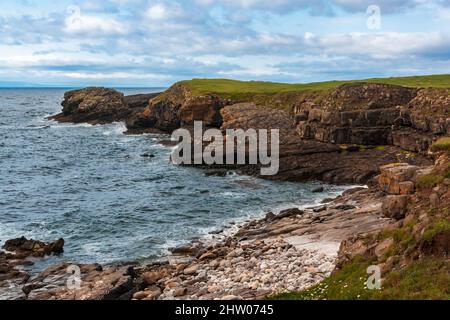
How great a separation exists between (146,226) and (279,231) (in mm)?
12338

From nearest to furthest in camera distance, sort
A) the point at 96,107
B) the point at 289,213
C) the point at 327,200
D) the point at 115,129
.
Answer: the point at 289,213 < the point at 327,200 < the point at 115,129 < the point at 96,107

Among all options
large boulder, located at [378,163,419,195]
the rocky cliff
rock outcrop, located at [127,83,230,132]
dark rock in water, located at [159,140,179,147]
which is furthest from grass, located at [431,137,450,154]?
dark rock in water, located at [159,140,179,147]

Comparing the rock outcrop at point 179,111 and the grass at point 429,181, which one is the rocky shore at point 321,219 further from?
the rock outcrop at point 179,111

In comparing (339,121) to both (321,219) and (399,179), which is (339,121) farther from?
(399,179)

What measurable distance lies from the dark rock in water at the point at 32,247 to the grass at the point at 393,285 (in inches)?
854

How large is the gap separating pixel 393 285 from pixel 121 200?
37933 millimetres

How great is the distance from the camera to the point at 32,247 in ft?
119

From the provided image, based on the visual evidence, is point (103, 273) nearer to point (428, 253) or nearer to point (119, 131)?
point (428, 253)

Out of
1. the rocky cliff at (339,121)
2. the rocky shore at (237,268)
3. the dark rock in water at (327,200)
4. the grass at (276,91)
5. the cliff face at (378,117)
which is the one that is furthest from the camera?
the grass at (276,91)

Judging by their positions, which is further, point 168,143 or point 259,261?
point 168,143

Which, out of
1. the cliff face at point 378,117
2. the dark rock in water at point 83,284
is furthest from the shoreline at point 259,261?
the cliff face at point 378,117

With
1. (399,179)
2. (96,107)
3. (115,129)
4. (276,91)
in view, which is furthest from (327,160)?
(96,107)

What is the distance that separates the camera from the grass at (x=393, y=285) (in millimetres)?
16125

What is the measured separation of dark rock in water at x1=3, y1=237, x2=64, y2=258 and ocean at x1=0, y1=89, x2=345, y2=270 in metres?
0.86
